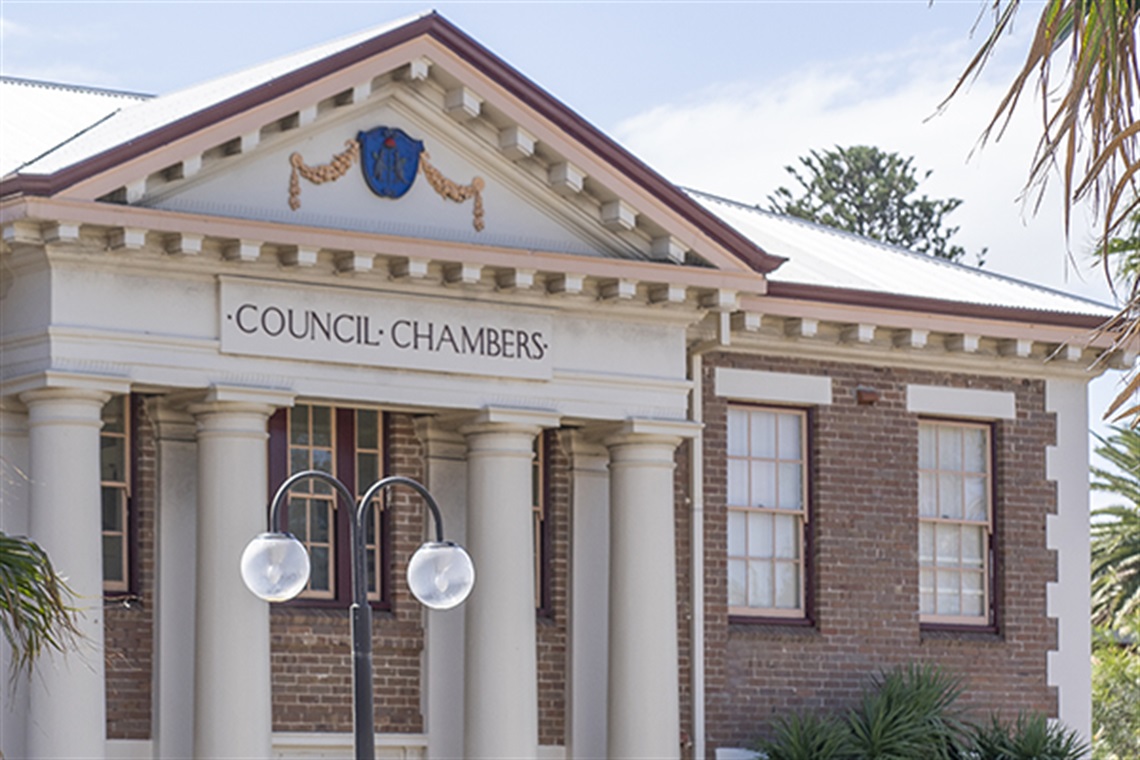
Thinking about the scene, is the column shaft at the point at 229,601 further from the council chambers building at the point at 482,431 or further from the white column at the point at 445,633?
the white column at the point at 445,633

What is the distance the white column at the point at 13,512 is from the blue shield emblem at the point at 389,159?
3.39 metres

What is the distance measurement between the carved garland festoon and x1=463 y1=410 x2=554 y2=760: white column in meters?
1.81

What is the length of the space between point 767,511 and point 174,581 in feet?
19.7

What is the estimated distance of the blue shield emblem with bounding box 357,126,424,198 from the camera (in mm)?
19703

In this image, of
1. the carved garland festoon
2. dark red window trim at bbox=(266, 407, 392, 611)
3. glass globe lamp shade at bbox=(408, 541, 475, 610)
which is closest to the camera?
glass globe lamp shade at bbox=(408, 541, 475, 610)

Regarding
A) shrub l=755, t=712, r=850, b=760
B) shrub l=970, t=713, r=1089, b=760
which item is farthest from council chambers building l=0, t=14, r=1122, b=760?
shrub l=970, t=713, r=1089, b=760

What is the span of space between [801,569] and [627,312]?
3.52m

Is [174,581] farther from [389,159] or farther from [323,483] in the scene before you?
[389,159]

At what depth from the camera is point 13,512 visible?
18891mm

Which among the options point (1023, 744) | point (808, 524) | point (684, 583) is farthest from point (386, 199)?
point (1023, 744)

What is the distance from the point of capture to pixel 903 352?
23406 mm

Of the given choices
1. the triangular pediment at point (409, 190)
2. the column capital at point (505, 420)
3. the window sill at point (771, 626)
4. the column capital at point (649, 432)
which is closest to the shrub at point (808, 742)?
the window sill at point (771, 626)

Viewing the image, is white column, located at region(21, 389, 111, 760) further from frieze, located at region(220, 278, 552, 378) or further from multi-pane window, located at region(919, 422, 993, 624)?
multi-pane window, located at region(919, 422, 993, 624)

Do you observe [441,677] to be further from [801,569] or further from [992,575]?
[992,575]
